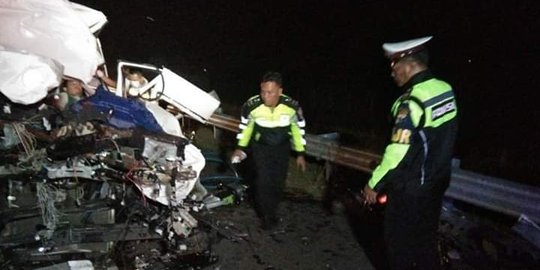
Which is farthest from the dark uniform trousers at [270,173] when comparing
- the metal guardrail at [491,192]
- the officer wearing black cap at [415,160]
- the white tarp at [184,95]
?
the officer wearing black cap at [415,160]

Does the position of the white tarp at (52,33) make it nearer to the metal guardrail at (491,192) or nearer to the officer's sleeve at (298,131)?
the officer's sleeve at (298,131)

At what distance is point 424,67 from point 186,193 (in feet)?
8.91

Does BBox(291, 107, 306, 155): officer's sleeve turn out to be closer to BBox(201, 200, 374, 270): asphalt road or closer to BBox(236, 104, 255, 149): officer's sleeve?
BBox(236, 104, 255, 149): officer's sleeve

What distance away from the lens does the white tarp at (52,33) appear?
20.0 feet

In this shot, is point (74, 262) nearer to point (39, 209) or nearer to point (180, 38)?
point (39, 209)

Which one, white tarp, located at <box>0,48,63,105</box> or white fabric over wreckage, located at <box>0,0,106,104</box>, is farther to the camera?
white fabric over wreckage, located at <box>0,0,106,104</box>

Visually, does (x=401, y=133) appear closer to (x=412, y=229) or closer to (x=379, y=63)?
(x=412, y=229)

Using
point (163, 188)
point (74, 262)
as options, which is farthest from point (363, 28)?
point (74, 262)

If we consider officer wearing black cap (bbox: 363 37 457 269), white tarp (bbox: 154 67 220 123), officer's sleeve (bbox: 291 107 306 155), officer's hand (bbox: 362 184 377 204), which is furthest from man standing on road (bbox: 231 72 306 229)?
officer's hand (bbox: 362 184 377 204)

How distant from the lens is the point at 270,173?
6219mm

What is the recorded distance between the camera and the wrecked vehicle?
16.9 ft

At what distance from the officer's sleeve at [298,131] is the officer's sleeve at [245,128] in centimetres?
45

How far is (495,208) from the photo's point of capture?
5.61 meters

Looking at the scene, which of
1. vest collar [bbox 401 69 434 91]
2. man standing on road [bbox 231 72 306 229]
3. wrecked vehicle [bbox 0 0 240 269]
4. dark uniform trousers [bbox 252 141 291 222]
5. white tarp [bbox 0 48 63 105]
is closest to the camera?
vest collar [bbox 401 69 434 91]
